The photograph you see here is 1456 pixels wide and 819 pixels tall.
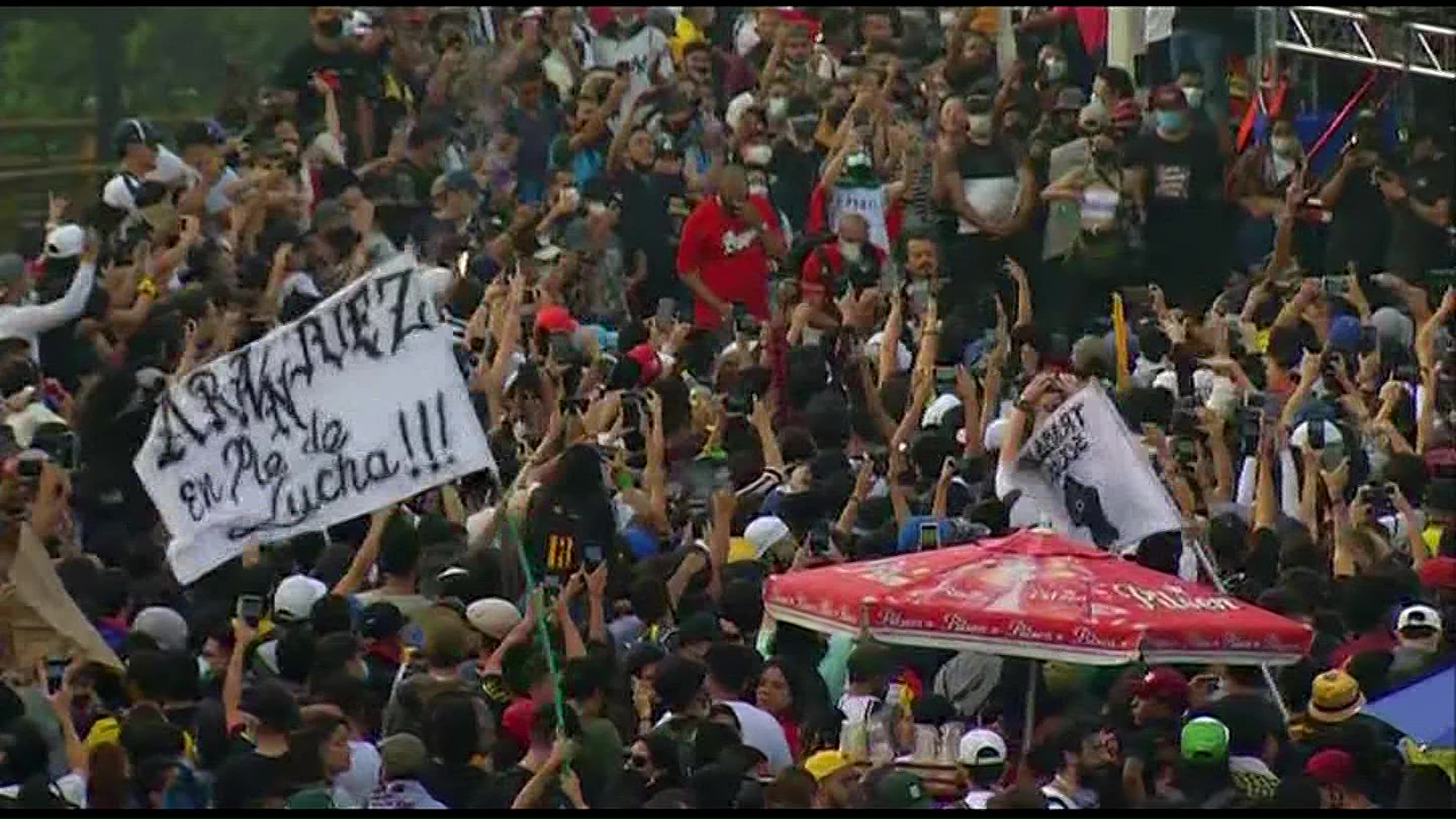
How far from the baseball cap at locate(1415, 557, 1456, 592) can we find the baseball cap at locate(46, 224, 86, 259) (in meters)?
6.60

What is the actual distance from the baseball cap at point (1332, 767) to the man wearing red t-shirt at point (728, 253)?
9059 mm

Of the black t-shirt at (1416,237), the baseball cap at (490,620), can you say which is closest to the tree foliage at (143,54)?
the black t-shirt at (1416,237)

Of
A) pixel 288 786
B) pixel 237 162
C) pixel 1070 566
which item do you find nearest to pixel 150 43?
pixel 237 162

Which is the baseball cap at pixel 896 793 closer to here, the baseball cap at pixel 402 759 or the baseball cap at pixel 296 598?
the baseball cap at pixel 402 759

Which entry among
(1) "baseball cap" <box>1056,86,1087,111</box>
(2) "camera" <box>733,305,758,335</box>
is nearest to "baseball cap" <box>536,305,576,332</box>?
(2) "camera" <box>733,305,758,335</box>

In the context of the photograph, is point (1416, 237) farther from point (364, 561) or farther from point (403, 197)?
point (364, 561)

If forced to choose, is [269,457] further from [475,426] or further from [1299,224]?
[1299,224]

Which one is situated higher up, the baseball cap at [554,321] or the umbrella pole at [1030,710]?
the baseball cap at [554,321]

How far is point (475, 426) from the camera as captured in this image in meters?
13.8

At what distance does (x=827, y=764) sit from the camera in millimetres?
12039

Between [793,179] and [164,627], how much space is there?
9.90m

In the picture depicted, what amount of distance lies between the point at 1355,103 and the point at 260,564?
32.9 ft

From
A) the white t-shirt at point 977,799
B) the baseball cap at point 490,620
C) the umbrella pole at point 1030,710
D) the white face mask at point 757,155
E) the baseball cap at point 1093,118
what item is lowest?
the umbrella pole at point 1030,710

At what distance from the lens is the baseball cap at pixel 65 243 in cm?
1848
